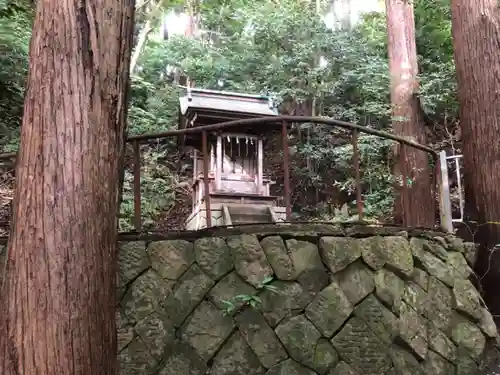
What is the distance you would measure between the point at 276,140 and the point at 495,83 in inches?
295

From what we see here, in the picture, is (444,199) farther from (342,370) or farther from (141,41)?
(141,41)

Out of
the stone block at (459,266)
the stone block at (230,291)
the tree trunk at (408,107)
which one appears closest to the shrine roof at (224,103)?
the tree trunk at (408,107)

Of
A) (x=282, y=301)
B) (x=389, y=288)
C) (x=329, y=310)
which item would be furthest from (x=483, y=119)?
(x=282, y=301)

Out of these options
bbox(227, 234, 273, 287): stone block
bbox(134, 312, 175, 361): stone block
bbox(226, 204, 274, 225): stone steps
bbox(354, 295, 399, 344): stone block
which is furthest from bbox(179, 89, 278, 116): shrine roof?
→ bbox(354, 295, 399, 344): stone block

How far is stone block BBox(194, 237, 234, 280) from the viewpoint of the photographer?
3.79 m

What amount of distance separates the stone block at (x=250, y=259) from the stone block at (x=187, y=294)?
0.27 metres

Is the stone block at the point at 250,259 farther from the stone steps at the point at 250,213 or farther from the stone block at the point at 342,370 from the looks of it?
the stone steps at the point at 250,213

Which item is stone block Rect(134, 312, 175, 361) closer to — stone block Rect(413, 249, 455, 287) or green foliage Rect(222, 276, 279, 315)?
green foliage Rect(222, 276, 279, 315)

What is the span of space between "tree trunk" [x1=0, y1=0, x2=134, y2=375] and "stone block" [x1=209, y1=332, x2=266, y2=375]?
134 cm

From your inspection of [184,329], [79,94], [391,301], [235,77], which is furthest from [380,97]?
[79,94]

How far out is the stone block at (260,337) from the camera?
3641 mm

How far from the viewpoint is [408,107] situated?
902 cm

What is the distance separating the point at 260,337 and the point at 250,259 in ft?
1.94

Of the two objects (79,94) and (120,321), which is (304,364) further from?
(79,94)
